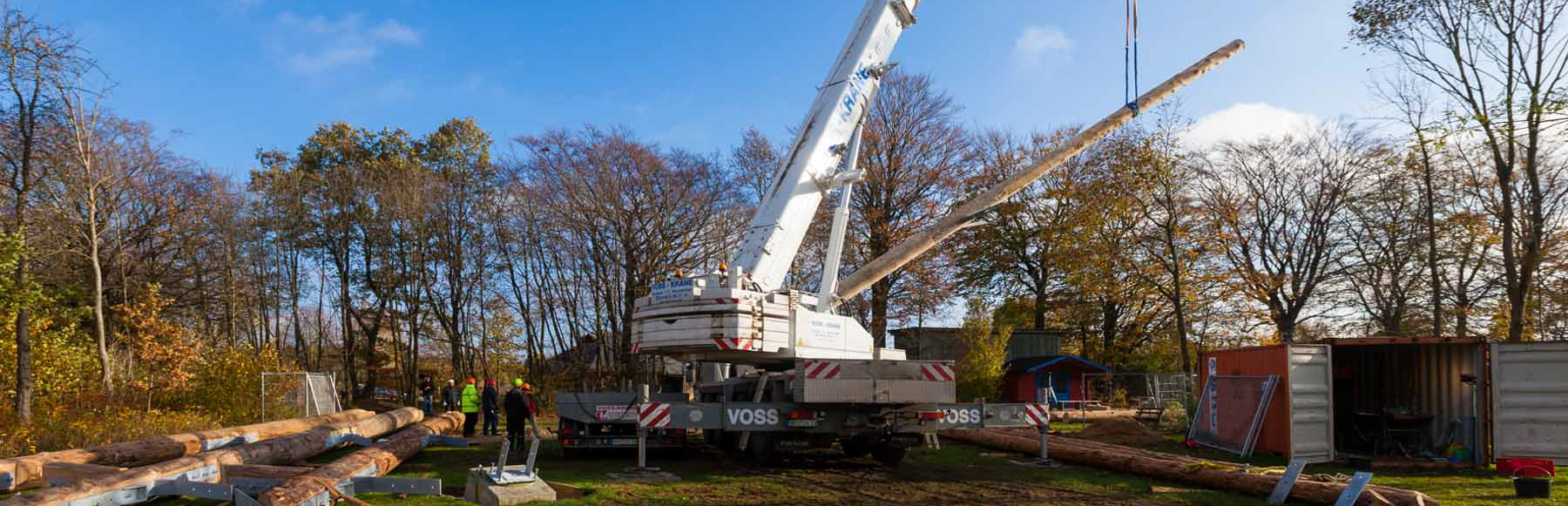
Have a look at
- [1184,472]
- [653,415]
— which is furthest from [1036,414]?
[653,415]

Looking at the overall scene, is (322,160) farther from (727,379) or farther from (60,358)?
(727,379)

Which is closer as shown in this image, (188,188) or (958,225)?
(958,225)

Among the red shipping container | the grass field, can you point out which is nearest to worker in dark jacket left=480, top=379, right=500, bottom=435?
the grass field

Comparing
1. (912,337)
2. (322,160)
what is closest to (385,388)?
(322,160)

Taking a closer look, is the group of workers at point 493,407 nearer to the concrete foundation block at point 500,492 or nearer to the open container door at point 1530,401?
the concrete foundation block at point 500,492

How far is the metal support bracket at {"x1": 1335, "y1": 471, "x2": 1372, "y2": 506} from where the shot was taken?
8539mm

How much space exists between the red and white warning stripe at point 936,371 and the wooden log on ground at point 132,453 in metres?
9.75

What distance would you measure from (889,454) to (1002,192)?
5.01 meters

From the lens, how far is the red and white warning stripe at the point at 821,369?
37.2ft

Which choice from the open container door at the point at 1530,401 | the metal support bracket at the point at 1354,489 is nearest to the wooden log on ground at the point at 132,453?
the metal support bracket at the point at 1354,489

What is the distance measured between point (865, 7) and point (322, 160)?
3063cm

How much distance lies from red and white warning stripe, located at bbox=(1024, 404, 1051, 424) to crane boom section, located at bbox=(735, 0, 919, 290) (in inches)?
146

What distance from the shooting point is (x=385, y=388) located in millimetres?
40938

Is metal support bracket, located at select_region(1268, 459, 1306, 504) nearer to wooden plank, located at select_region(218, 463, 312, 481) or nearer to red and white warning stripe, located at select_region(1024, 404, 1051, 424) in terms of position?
red and white warning stripe, located at select_region(1024, 404, 1051, 424)
